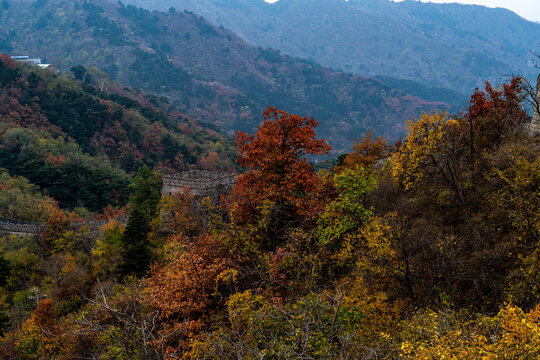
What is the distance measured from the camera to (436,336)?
8.76 metres

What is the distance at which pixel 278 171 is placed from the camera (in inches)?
795

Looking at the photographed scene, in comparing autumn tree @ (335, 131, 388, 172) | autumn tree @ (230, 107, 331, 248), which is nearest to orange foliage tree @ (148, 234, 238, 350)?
autumn tree @ (230, 107, 331, 248)

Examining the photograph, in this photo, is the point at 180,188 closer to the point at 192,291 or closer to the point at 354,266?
the point at 192,291

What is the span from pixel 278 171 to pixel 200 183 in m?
21.0

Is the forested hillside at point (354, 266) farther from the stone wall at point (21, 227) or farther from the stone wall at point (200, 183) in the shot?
the stone wall at point (21, 227)

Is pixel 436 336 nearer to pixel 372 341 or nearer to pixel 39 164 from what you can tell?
pixel 372 341

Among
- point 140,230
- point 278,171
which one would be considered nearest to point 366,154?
point 278,171

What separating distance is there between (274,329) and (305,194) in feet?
35.0

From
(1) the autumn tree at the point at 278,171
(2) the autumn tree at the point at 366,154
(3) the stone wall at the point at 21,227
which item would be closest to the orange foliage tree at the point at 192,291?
(1) the autumn tree at the point at 278,171

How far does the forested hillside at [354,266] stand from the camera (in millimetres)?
9969

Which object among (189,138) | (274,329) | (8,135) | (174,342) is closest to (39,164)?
(8,135)

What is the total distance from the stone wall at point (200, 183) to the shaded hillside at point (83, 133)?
36442 mm

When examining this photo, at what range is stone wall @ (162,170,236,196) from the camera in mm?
39031

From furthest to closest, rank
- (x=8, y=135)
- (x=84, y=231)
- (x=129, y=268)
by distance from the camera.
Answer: (x=8, y=135), (x=84, y=231), (x=129, y=268)
